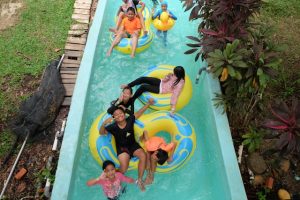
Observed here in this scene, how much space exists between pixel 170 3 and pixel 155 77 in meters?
2.88

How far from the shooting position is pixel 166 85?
190 inches

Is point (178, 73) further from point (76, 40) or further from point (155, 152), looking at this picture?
point (76, 40)

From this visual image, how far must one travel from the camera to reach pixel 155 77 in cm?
510

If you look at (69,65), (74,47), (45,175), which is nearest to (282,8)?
(74,47)

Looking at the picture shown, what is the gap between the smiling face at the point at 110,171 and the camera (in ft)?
12.1

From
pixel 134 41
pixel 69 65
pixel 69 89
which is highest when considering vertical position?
pixel 134 41

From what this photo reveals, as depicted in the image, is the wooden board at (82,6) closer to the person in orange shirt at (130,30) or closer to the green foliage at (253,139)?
the person in orange shirt at (130,30)

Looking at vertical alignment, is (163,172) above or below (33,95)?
below

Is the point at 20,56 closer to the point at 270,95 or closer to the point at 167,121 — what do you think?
the point at 167,121

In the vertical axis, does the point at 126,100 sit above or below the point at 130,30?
below

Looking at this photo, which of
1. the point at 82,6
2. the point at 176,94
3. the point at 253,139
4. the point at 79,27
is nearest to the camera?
the point at 253,139

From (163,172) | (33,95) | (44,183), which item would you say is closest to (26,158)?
(44,183)

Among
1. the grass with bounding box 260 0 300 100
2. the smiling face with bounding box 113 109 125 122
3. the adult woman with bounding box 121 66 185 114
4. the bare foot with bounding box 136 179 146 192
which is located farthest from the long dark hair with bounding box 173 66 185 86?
the bare foot with bounding box 136 179 146 192

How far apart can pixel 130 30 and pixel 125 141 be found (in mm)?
2390
